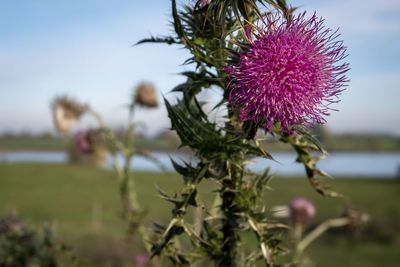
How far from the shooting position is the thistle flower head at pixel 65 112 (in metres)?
5.80

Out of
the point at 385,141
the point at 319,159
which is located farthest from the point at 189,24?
the point at 385,141

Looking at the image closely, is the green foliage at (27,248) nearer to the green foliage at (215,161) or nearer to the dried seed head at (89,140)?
the dried seed head at (89,140)

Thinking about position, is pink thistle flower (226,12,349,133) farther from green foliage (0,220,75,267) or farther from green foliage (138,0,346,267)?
green foliage (0,220,75,267)

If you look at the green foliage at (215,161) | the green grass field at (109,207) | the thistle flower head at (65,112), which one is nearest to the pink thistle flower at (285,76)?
the green foliage at (215,161)

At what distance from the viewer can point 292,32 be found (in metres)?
1.73

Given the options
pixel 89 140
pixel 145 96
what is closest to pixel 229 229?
pixel 145 96

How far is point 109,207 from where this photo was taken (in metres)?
32.3

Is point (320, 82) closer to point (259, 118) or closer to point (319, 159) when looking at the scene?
point (259, 118)

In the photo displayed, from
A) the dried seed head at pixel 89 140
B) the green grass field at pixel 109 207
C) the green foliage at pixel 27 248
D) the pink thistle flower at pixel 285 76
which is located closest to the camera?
the pink thistle flower at pixel 285 76

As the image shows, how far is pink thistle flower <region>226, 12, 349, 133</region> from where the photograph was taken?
1677 mm

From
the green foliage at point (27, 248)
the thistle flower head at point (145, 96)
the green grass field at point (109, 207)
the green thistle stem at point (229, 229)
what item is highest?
the thistle flower head at point (145, 96)

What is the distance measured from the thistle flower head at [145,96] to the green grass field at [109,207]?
1586 mm

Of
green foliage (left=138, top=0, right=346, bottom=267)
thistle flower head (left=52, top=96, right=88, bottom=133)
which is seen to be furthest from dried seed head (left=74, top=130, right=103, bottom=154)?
green foliage (left=138, top=0, right=346, bottom=267)

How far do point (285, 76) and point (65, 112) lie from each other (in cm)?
451
